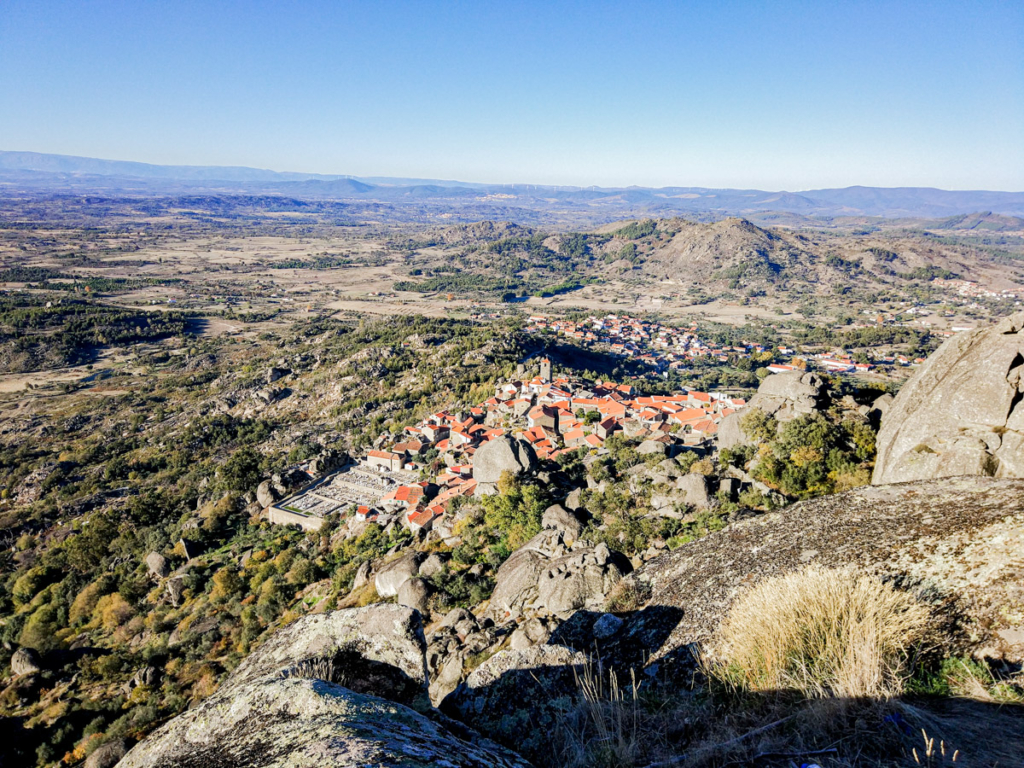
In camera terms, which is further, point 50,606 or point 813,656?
point 50,606

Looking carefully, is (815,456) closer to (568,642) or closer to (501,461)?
(568,642)

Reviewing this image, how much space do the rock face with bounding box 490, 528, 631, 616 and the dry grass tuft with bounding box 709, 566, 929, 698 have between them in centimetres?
542

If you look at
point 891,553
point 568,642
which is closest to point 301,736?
point 568,642

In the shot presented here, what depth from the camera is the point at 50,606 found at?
2816 cm

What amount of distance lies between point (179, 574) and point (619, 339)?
243ft

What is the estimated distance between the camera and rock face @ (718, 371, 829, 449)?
19.8 meters

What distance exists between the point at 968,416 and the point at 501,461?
64.3 ft

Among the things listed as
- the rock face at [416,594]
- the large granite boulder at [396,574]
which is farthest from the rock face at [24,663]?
the rock face at [416,594]

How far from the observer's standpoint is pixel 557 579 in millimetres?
13086

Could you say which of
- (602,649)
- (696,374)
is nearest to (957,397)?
(602,649)

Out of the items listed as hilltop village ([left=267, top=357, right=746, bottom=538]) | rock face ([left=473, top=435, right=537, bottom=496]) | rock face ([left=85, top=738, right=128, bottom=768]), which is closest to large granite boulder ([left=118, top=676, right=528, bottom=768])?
rock face ([left=85, top=738, right=128, bottom=768])

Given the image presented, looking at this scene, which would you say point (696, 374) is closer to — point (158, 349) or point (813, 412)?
point (813, 412)

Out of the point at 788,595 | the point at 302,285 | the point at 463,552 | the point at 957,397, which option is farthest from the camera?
the point at 302,285

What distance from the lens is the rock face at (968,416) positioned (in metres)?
11.1
